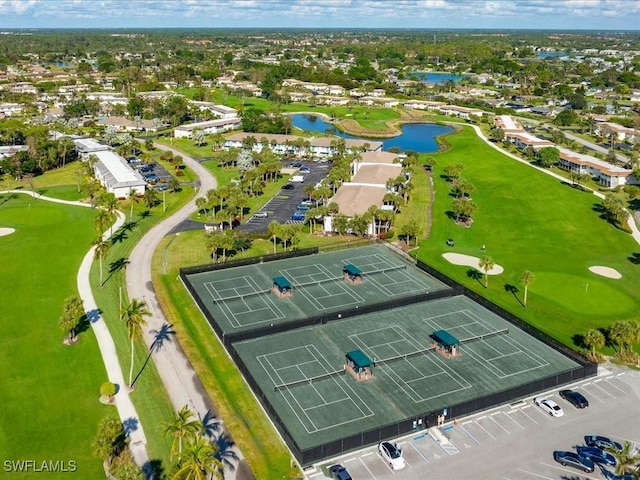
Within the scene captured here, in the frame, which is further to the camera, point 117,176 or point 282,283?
point 117,176

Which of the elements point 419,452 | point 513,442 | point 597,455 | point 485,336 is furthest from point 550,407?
point 419,452

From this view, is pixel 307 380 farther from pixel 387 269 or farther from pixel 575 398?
pixel 387 269

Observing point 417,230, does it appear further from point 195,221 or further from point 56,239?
point 56,239

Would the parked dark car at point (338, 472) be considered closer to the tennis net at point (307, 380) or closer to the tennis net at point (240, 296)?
the tennis net at point (307, 380)

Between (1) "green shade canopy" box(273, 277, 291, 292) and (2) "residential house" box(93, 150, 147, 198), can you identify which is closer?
(1) "green shade canopy" box(273, 277, 291, 292)

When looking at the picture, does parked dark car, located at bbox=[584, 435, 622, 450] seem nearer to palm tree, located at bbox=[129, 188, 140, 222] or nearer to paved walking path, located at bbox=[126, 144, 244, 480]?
paved walking path, located at bbox=[126, 144, 244, 480]

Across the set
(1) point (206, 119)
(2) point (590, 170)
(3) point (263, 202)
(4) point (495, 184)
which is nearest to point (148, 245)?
(3) point (263, 202)

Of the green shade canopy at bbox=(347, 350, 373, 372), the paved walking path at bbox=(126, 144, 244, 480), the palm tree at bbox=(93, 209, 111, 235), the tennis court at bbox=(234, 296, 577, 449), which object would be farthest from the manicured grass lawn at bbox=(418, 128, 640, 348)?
the palm tree at bbox=(93, 209, 111, 235)
